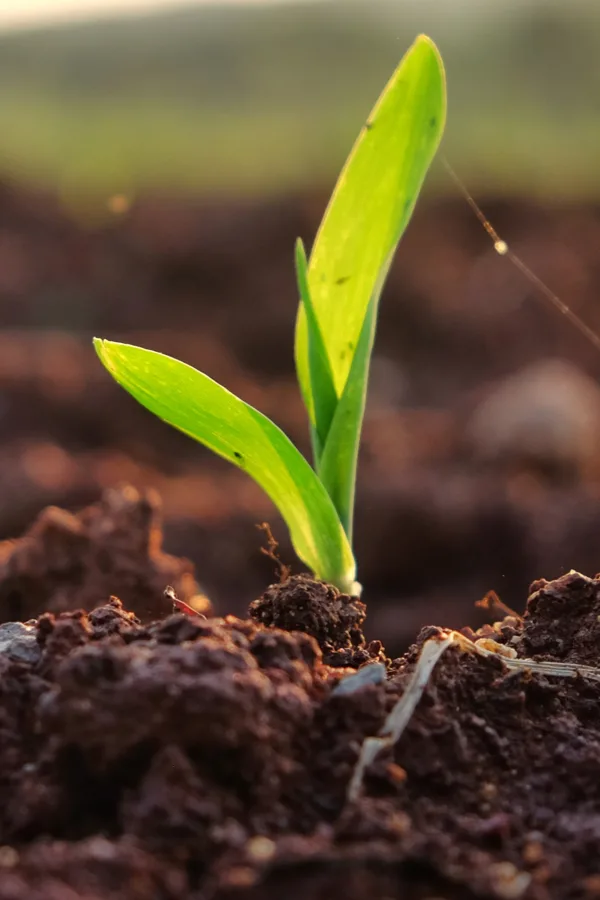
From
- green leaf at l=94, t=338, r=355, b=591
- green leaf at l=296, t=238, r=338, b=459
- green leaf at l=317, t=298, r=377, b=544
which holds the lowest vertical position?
green leaf at l=94, t=338, r=355, b=591

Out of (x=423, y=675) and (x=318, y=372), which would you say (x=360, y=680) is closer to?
(x=423, y=675)

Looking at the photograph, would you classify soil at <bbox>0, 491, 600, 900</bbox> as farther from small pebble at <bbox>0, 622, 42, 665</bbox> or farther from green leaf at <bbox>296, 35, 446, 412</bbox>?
green leaf at <bbox>296, 35, 446, 412</bbox>

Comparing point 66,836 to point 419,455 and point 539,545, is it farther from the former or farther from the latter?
point 419,455

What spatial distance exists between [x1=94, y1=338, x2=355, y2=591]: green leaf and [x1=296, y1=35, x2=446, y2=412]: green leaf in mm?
127

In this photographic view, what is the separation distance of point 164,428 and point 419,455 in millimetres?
1293

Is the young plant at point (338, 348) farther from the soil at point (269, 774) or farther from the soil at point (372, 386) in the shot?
the soil at point (372, 386)

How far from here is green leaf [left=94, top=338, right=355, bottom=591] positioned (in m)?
0.94

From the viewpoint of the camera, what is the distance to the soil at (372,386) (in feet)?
9.31

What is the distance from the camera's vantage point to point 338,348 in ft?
3.68

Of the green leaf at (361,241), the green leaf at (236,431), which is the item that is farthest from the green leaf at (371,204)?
the green leaf at (236,431)

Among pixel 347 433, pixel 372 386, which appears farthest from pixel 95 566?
pixel 372 386

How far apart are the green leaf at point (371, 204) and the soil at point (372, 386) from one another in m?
0.49

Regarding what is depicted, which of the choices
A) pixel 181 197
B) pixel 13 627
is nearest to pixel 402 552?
pixel 13 627

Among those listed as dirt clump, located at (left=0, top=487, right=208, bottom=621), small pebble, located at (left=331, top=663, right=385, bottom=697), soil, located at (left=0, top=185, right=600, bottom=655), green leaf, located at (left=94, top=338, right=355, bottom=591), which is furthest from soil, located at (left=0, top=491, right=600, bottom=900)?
soil, located at (left=0, top=185, right=600, bottom=655)
